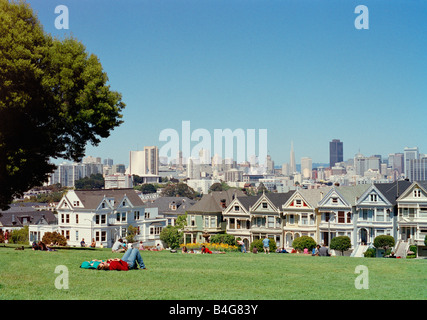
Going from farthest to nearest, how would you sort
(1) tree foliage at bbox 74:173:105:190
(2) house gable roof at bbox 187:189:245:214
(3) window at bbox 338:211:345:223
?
(1) tree foliage at bbox 74:173:105:190 → (2) house gable roof at bbox 187:189:245:214 → (3) window at bbox 338:211:345:223

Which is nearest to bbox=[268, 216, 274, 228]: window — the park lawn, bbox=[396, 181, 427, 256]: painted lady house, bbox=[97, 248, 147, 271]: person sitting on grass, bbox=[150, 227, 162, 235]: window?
bbox=[396, 181, 427, 256]: painted lady house

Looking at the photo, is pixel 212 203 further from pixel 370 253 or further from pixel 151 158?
pixel 151 158

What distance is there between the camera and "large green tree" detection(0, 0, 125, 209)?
26.8 m

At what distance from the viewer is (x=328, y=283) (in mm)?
18953

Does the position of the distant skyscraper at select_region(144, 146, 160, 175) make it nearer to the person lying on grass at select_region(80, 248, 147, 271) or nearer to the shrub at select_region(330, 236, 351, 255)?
the shrub at select_region(330, 236, 351, 255)

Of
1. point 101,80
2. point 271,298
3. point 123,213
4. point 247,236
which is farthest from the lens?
point 123,213

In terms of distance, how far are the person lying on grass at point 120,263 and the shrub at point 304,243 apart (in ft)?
114

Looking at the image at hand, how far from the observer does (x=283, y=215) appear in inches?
2425

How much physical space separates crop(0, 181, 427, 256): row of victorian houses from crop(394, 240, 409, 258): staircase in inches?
4.6

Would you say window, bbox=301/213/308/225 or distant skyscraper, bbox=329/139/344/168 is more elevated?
distant skyscraper, bbox=329/139/344/168

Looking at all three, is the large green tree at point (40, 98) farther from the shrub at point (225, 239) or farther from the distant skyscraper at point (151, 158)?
the distant skyscraper at point (151, 158)
